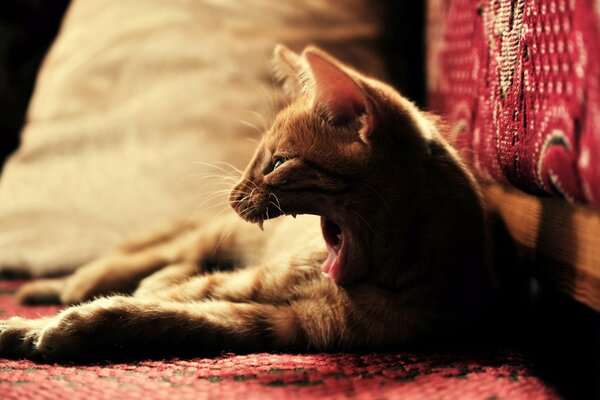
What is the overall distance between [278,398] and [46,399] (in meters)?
0.26

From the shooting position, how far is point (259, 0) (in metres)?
2.03

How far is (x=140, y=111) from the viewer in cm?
192

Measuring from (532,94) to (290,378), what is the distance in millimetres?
534

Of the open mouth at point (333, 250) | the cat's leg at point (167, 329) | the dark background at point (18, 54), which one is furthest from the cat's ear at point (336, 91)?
the dark background at point (18, 54)

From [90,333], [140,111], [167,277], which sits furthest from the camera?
[140,111]

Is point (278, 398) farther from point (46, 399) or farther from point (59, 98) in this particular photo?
point (59, 98)

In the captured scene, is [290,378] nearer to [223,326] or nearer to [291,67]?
[223,326]

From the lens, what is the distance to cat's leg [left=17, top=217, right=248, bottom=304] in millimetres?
1498

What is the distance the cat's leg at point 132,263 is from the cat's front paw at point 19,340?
49 cm

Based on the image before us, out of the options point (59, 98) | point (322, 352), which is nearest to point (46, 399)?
point (322, 352)

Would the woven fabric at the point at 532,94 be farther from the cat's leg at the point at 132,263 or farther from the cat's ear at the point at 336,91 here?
the cat's leg at the point at 132,263

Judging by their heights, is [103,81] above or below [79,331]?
above

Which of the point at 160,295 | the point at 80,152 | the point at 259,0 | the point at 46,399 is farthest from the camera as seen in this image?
the point at 259,0

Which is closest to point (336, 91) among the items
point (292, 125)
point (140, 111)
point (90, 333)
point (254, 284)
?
point (292, 125)
